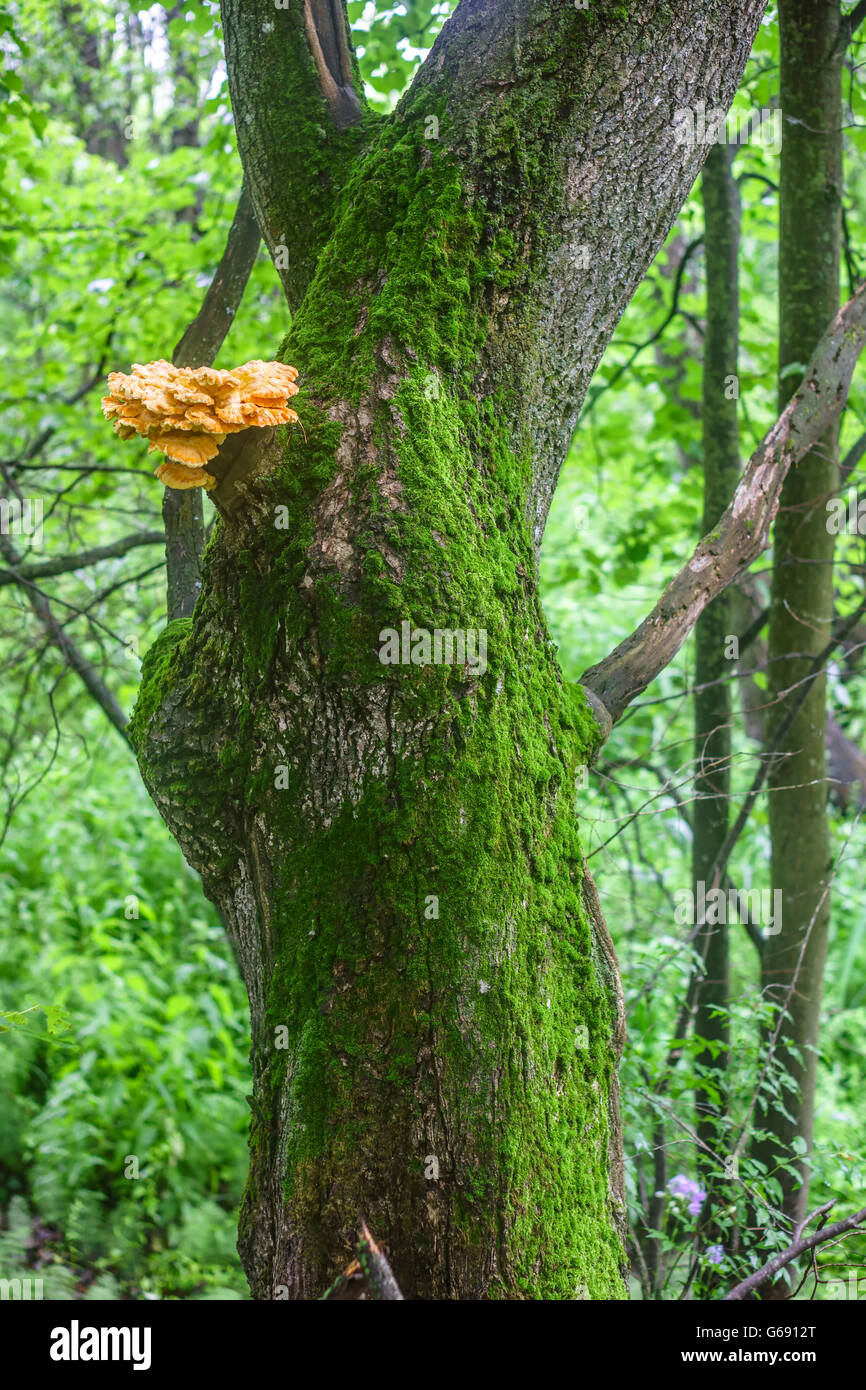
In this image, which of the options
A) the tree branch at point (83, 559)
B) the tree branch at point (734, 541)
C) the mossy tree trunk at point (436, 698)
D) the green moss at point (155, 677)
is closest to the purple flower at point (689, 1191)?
the mossy tree trunk at point (436, 698)

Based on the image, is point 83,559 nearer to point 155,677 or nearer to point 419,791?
point 155,677

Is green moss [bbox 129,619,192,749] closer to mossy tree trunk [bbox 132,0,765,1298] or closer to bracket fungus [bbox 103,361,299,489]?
mossy tree trunk [bbox 132,0,765,1298]

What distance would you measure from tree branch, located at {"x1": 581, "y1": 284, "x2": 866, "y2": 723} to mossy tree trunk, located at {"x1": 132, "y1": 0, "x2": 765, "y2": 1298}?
257 mm

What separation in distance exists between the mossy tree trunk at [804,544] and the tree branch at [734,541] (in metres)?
0.76

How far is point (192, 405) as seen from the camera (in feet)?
5.12

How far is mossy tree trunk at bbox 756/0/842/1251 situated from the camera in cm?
368

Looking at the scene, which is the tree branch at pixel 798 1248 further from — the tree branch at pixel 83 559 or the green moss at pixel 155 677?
the tree branch at pixel 83 559

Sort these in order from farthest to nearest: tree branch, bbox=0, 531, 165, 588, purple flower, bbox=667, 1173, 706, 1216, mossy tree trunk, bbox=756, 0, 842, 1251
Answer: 1. tree branch, bbox=0, 531, 165, 588
2. mossy tree trunk, bbox=756, 0, 842, 1251
3. purple flower, bbox=667, 1173, 706, 1216

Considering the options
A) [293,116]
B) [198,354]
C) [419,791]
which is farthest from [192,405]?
[198,354]

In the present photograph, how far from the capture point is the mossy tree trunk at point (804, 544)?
3680 mm

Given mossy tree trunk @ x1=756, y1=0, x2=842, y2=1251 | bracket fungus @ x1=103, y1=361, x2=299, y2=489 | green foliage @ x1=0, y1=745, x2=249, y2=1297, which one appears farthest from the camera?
green foliage @ x1=0, y1=745, x2=249, y2=1297

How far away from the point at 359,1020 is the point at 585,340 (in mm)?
1437

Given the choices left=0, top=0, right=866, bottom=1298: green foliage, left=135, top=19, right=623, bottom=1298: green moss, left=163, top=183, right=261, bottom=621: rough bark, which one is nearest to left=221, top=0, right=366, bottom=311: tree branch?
left=135, top=19, right=623, bottom=1298: green moss

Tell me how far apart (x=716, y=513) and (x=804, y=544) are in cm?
46
